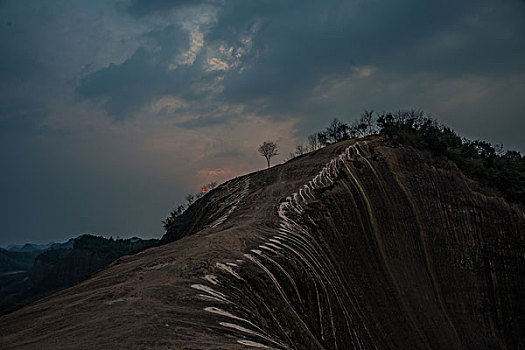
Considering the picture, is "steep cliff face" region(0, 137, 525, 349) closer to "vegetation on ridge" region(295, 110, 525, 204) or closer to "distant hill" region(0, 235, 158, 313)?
"vegetation on ridge" region(295, 110, 525, 204)

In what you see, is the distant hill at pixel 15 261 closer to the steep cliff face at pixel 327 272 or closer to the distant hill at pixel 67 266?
the distant hill at pixel 67 266

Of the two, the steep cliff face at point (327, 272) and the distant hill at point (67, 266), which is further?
the distant hill at point (67, 266)

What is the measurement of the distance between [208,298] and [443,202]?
1988 cm

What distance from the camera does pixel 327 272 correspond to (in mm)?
12070

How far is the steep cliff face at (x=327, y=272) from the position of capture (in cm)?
512

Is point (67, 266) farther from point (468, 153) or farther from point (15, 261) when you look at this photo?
point (15, 261)

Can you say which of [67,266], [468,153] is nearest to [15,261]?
[67,266]

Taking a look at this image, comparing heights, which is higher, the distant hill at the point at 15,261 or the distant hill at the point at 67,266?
the distant hill at the point at 15,261

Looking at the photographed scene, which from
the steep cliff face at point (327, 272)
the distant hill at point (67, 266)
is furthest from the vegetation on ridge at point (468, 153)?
the distant hill at point (67, 266)

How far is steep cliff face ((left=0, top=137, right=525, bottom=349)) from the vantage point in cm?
512

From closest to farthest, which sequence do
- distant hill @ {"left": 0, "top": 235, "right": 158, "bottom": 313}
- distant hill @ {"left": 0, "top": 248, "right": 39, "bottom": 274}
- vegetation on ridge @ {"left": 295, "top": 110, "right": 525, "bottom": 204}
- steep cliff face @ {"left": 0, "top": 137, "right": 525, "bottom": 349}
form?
A: steep cliff face @ {"left": 0, "top": 137, "right": 525, "bottom": 349}, vegetation on ridge @ {"left": 295, "top": 110, "right": 525, "bottom": 204}, distant hill @ {"left": 0, "top": 235, "right": 158, "bottom": 313}, distant hill @ {"left": 0, "top": 248, "right": 39, "bottom": 274}

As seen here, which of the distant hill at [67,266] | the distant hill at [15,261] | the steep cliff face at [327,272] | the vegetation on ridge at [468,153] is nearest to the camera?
the steep cliff face at [327,272]

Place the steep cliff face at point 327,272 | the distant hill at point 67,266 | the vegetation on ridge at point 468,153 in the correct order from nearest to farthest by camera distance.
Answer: the steep cliff face at point 327,272, the vegetation on ridge at point 468,153, the distant hill at point 67,266

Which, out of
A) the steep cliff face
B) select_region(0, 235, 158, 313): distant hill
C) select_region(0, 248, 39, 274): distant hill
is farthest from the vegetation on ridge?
select_region(0, 248, 39, 274): distant hill
